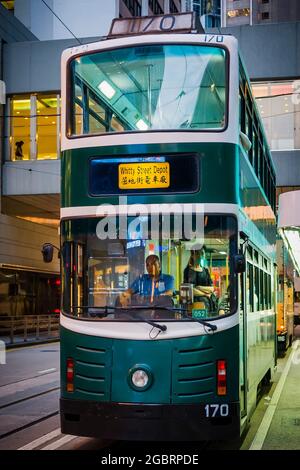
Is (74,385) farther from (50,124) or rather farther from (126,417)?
(50,124)

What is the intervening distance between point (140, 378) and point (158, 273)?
3.33 feet

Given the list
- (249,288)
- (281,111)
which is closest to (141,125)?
(249,288)

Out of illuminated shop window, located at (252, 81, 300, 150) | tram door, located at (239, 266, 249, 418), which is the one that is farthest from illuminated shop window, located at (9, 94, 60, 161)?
tram door, located at (239, 266, 249, 418)

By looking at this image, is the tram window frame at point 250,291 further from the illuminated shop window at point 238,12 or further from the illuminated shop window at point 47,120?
the illuminated shop window at point 238,12

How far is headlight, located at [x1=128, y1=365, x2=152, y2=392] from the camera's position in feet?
22.2

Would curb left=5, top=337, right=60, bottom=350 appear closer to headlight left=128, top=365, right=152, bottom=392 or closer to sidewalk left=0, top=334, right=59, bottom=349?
sidewalk left=0, top=334, right=59, bottom=349

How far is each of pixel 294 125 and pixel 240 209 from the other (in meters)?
24.4

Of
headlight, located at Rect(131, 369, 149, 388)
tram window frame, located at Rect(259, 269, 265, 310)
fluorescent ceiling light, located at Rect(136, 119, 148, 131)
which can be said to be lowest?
headlight, located at Rect(131, 369, 149, 388)

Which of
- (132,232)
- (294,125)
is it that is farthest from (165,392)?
(294,125)

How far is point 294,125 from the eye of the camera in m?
30.8

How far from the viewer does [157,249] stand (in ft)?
23.0

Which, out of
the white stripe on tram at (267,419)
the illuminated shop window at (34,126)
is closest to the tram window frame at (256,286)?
the white stripe on tram at (267,419)

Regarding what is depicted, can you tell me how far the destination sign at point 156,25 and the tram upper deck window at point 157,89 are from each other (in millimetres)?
640

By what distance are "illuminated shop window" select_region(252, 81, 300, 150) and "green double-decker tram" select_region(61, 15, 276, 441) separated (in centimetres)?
2384
